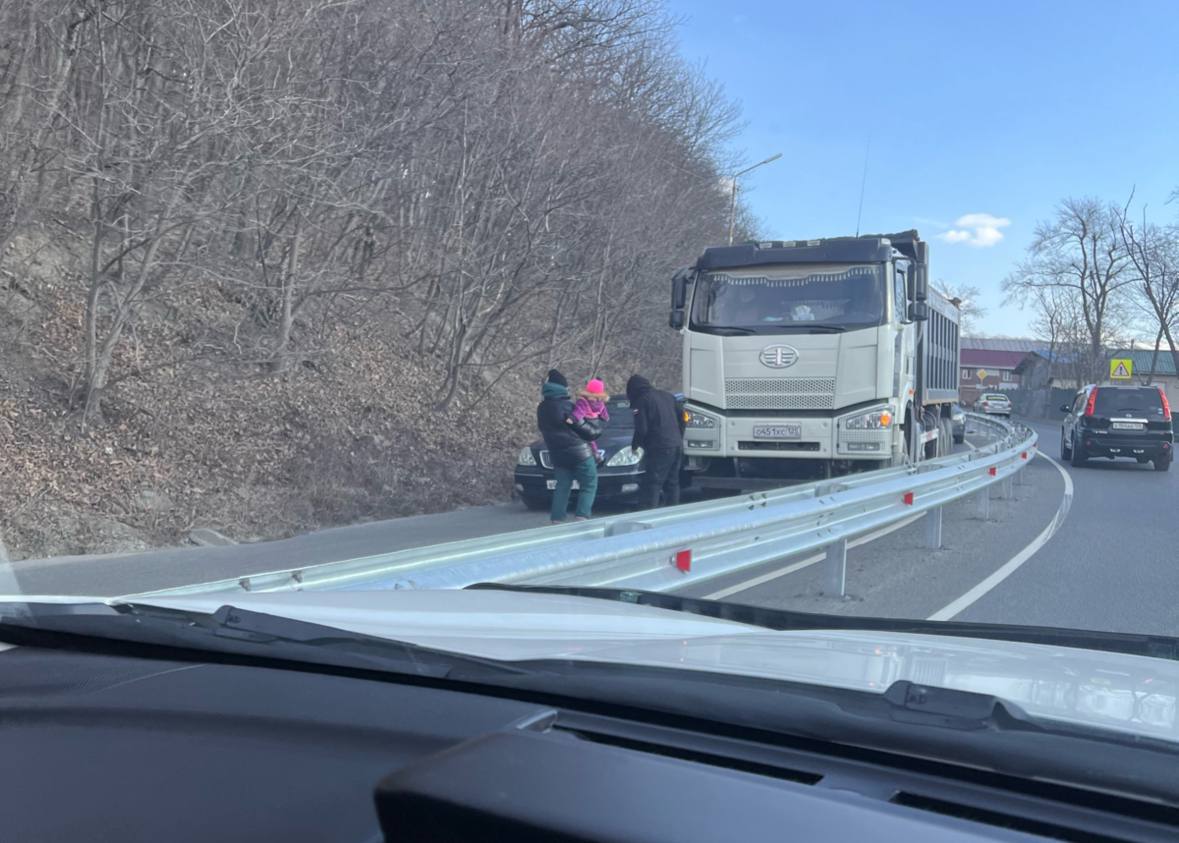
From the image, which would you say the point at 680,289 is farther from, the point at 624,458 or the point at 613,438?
the point at 624,458

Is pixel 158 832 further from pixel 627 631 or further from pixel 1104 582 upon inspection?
pixel 1104 582

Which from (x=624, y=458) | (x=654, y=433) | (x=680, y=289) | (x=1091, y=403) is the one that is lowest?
(x=624, y=458)

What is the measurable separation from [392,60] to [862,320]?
840 centimetres

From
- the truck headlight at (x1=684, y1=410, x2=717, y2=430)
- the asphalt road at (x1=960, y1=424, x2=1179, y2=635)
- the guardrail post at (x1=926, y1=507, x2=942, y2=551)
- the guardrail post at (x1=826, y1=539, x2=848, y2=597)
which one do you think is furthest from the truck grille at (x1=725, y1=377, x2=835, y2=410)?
the guardrail post at (x1=826, y1=539, x2=848, y2=597)

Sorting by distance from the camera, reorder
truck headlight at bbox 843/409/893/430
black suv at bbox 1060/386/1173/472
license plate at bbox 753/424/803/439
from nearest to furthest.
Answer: truck headlight at bbox 843/409/893/430, license plate at bbox 753/424/803/439, black suv at bbox 1060/386/1173/472

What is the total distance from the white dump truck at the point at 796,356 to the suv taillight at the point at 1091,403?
1188 centimetres

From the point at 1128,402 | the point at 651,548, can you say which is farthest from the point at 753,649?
the point at 1128,402

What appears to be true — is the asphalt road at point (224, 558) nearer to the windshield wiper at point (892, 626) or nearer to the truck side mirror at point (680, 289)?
the truck side mirror at point (680, 289)

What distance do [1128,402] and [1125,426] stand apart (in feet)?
2.54

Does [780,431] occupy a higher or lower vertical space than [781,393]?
lower

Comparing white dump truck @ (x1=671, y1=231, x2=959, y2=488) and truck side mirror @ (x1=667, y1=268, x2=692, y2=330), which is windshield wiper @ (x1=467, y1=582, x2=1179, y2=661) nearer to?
white dump truck @ (x1=671, y1=231, x2=959, y2=488)

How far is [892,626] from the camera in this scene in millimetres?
4062

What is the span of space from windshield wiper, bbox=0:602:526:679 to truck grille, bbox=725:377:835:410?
10912 mm

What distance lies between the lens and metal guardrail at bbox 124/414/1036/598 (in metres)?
4.21
